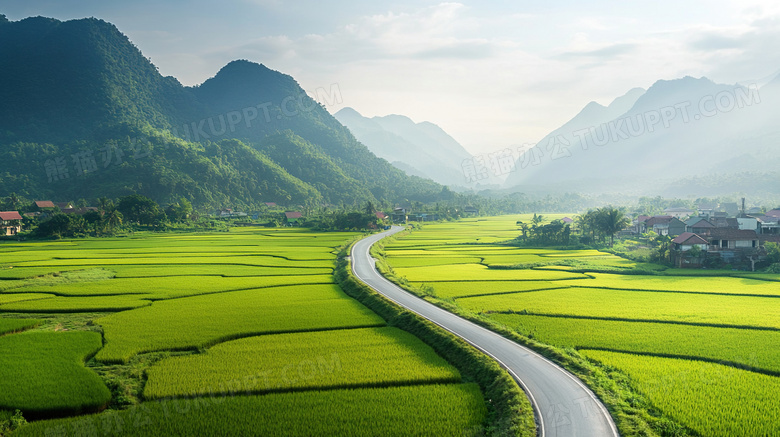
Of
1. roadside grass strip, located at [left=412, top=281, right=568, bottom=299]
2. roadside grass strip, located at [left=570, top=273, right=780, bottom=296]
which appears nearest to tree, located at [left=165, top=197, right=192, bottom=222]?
roadside grass strip, located at [left=412, top=281, right=568, bottom=299]

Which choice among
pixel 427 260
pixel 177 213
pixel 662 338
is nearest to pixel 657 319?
pixel 662 338

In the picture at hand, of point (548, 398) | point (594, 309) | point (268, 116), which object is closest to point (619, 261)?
point (594, 309)

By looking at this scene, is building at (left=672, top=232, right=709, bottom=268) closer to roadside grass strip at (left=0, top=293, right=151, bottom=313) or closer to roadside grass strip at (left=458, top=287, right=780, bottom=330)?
roadside grass strip at (left=458, top=287, right=780, bottom=330)

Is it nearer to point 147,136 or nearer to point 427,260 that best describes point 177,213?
point 147,136

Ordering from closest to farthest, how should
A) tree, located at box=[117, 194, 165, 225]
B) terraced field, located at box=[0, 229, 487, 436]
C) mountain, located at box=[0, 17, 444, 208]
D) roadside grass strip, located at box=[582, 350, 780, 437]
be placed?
roadside grass strip, located at box=[582, 350, 780, 437], terraced field, located at box=[0, 229, 487, 436], tree, located at box=[117, 194, 165, 225], mountain, located at box=[0, 17, 444, 208]

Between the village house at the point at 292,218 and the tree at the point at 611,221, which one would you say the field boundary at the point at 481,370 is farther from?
the village house at the point at 292,218
